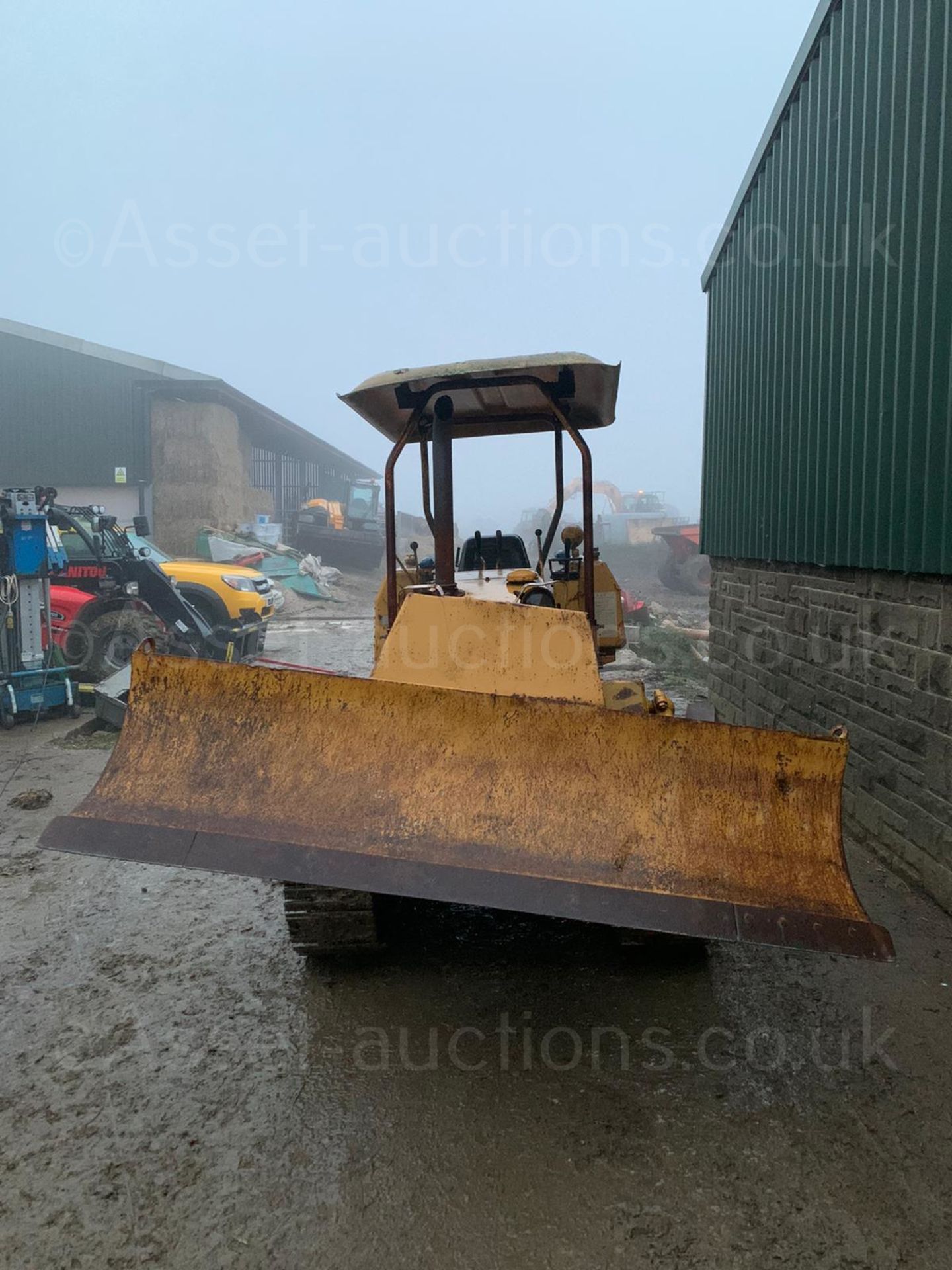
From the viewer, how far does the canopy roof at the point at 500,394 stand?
4.00 metres

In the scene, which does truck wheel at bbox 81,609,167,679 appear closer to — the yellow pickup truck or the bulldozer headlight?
the yellow pickup truck

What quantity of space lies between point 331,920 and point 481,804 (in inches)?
39.7

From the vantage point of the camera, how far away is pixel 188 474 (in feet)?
76.3

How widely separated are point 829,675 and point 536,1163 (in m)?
3.78

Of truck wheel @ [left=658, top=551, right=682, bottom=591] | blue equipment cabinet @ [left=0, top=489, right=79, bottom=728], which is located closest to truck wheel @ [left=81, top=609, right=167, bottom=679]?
blue equipment cabinet @ [left=0, top=489, right=79, bottom=728]

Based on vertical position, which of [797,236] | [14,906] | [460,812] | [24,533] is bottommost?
[14,906]

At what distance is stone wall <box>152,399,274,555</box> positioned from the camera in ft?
75.5

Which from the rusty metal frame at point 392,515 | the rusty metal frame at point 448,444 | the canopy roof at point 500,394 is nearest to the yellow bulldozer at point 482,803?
the rusty metal frame at point 448,444

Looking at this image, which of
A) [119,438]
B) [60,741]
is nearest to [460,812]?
[60,741]

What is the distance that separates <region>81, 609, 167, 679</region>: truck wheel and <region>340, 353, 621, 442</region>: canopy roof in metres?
5.55

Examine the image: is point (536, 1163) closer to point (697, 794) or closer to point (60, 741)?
point (697, 794)

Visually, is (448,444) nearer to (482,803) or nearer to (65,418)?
(482,803)

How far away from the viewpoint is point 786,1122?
262cm

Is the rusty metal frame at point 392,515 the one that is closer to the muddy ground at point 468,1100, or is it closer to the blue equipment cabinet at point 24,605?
the muddy ground at point 468,1100
